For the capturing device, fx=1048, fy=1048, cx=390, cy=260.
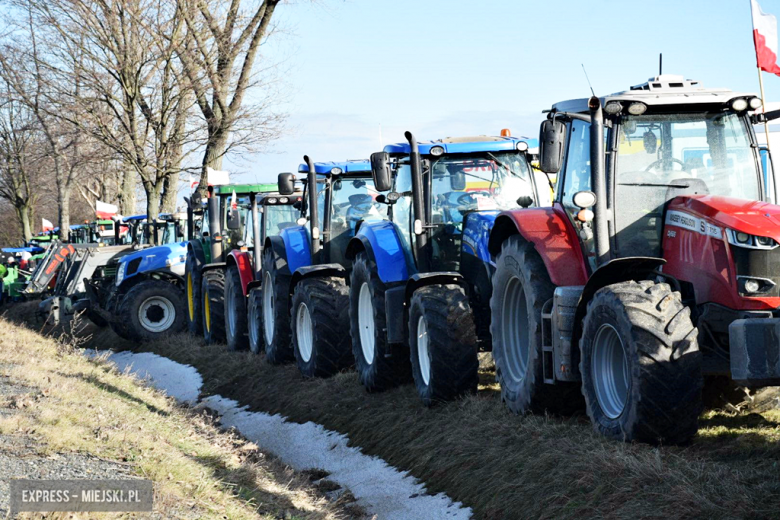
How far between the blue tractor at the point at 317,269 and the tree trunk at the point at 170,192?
13.1m

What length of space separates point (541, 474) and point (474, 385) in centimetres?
245

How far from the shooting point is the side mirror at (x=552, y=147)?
6.94m

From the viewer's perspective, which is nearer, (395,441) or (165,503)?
(165,503)

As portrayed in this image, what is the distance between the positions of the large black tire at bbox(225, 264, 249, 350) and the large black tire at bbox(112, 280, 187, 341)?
3093 millimetres

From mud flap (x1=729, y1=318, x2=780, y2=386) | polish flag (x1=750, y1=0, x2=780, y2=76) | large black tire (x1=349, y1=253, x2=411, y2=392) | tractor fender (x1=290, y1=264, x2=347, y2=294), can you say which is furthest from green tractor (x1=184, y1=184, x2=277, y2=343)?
mud flap (x1=729, y1=318, x2=780, y2=386)

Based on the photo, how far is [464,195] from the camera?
386 inches

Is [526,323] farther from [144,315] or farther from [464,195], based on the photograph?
[144,315]

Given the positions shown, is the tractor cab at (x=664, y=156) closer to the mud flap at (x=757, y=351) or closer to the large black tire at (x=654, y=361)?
the large black tire at (x=654, y=361)

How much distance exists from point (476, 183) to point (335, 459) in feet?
9.37

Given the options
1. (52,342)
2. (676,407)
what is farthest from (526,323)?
(52,342)

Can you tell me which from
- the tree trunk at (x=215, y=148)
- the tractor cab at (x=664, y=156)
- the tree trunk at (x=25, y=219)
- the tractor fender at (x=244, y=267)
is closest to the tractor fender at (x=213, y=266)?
the tractor fender at (x=244, y=267)

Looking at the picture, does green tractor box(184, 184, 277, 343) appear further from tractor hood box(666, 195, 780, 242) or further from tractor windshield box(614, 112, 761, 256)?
tractor hood box(666, 195, 780, 242)

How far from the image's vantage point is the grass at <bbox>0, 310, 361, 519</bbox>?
6.45 m

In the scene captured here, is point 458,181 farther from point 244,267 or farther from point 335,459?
point 244,267
